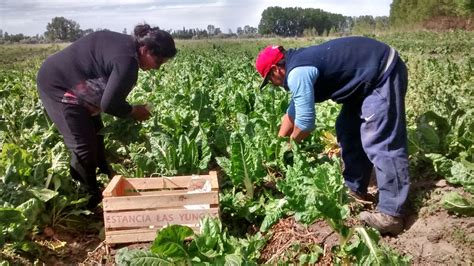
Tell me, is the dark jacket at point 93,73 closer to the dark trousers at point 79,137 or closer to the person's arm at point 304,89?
the dark trousers at point 79,137

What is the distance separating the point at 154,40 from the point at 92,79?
0.67 m

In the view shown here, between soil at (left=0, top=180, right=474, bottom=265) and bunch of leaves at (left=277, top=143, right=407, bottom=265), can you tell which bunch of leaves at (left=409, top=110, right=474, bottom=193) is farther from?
bunch of leaves at (left=277, top=143, right=407, bottom=265)

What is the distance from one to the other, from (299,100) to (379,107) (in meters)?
0.59

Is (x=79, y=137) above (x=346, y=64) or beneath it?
beneath

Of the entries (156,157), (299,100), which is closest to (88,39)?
(156,157)

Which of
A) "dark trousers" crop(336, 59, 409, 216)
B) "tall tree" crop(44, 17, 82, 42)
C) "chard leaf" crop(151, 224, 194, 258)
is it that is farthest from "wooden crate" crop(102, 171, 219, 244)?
"tall tree" crop(44, 17, 82, 42)

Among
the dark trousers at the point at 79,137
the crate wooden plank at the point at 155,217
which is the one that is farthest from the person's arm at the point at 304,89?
the dark trousers at the point at 79,137

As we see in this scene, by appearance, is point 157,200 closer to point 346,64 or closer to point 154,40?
point 154,40

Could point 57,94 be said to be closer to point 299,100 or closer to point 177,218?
point 177,218

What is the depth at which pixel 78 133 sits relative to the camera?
13.1 feet

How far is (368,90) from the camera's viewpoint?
3.41 m

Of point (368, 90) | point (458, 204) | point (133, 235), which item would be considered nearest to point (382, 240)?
point (458, 204)

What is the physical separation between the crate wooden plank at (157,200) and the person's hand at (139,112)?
39.8 inches

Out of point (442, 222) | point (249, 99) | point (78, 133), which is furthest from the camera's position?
point (249, 99)
